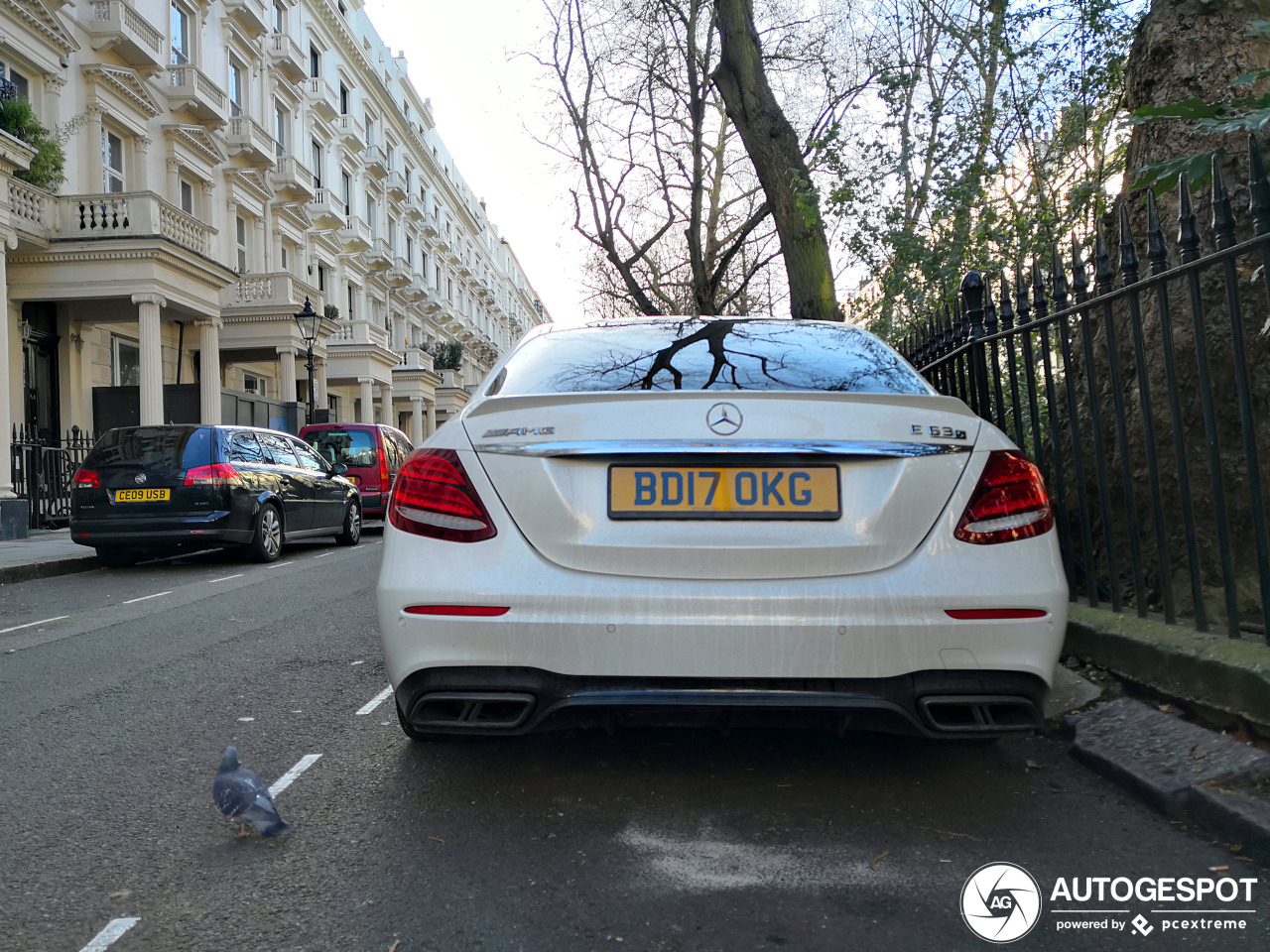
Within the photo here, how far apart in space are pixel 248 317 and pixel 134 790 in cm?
2256

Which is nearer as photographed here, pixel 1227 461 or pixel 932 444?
pixel 932 444

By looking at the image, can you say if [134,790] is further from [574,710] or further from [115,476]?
[115,476]

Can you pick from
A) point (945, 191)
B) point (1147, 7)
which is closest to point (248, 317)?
point (945, 191)

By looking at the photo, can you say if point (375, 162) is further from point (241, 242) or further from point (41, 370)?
point (41, 370)

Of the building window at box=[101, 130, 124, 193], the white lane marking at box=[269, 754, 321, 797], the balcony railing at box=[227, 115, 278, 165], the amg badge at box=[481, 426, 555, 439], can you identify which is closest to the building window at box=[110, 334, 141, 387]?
the building window at box=[101, 130, 124, 193]

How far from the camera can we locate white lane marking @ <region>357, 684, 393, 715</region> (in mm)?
3898

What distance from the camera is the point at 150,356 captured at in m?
17.3

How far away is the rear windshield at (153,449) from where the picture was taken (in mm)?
9930

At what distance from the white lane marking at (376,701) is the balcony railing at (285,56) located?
2857 cm

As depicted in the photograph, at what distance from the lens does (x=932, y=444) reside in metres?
2.57

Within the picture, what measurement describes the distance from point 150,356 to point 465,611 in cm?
1715

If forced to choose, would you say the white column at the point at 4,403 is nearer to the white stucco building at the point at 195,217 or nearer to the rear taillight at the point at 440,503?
the white stucco building at the point at 195,217

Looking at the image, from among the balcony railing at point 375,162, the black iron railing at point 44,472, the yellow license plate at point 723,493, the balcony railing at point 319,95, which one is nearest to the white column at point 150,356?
the black iron railing at point 44,472

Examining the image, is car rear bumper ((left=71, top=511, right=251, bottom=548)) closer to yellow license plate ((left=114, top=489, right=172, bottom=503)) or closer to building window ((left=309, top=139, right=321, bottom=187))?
yellow license plate ((left=114, top=489, right=172, bottom=503))
